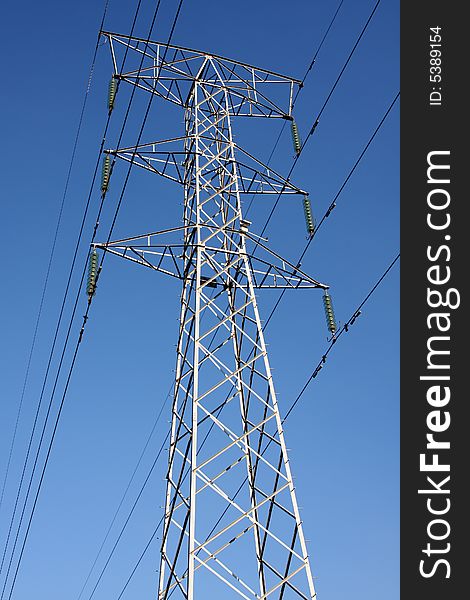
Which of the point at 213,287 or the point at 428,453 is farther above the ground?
the point at 213,287

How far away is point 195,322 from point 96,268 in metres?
3.13

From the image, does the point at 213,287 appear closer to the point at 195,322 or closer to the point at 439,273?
the point at 195,322

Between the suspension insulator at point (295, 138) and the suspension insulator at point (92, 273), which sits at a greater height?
the suspension insulator at point (295, 138)

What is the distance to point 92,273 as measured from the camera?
1697cm

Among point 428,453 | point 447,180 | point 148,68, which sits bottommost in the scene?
point 428,453

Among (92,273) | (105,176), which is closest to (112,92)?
(105,176)

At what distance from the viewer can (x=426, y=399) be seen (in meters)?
12.6

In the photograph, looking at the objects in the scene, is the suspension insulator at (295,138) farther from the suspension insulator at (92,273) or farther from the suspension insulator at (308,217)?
the suspension insulator at (92,273)

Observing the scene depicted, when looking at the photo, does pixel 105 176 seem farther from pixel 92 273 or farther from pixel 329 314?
pixel 329 314

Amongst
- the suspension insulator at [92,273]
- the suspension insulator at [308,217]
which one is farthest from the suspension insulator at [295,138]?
the suspension insulator at [92,273]

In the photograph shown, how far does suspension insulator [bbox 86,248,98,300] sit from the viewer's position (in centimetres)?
1688

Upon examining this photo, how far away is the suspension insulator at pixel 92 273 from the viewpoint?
1688 centimetres

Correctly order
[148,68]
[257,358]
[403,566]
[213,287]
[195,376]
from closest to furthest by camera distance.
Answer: [403,566] → [195,376] → [257,358] → [213,287] → [148,68]

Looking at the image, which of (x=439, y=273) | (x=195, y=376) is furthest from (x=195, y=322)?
(x=439, y=273)
